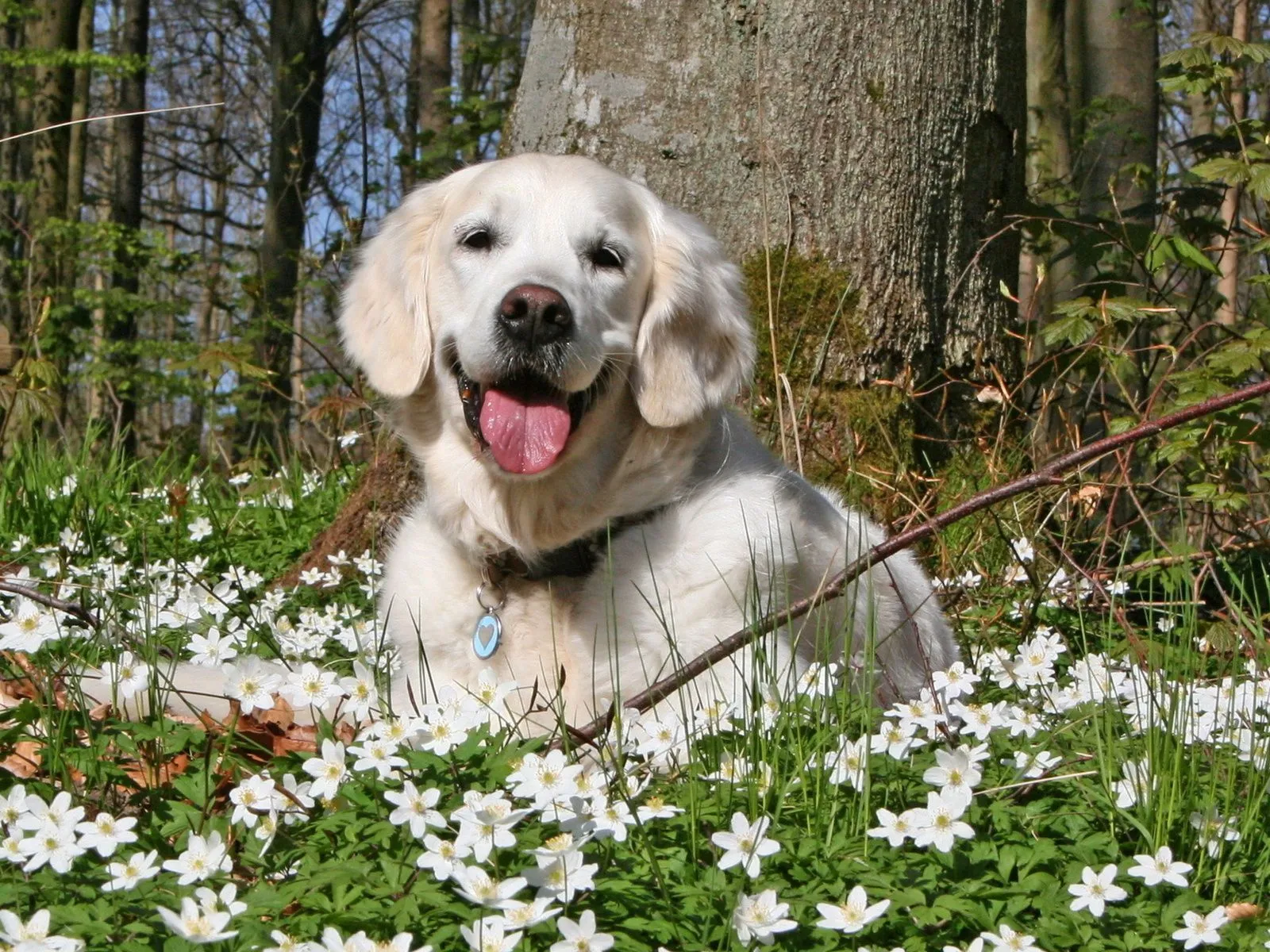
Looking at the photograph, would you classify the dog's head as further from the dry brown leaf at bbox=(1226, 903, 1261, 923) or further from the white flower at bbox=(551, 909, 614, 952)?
the dry brown leaf at bbox=(1226, 903, 1261, 923)

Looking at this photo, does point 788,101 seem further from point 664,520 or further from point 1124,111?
point 1124,111

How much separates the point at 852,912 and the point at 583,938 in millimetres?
333

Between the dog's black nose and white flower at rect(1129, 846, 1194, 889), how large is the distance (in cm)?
161

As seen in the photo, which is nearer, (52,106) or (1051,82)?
(1051,82)

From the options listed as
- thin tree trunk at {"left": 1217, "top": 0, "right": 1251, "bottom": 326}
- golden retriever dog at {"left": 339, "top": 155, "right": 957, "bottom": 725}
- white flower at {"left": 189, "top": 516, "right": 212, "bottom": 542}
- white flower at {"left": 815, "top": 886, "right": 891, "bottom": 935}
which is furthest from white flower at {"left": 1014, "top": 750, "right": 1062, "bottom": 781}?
white flower at {"left": 189, "top": 516, "right": 212, "bottom": 542}

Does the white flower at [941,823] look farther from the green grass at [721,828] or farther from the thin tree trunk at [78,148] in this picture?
the thin tree trunk at [78,148]

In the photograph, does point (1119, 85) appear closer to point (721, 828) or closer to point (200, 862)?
point (721, 828)

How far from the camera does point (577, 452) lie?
308 cm

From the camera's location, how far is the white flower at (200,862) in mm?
1660

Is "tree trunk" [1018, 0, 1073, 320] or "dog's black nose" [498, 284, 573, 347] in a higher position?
"tree trunk" [1018, 0, 1073, 320]

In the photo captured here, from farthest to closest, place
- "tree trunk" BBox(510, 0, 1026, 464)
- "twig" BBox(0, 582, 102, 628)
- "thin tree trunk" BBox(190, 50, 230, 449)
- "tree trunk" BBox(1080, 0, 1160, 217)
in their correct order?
"thin tree trunk" BBox(190, 50, 230, 449) < "tree trunk" BBox(1080, 0, 1160, 217) < "tree trunk" BBox(510, 0, 1026, 464) < "twig" BBox(0, 582, 102, 628)

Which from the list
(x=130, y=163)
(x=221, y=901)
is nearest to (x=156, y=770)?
(x=221, y=901)

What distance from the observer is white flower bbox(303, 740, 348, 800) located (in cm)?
186

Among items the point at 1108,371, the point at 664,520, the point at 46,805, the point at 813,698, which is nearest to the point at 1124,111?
the point at 1108,371
